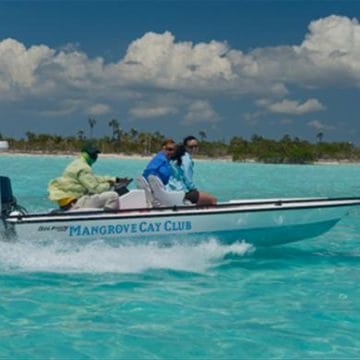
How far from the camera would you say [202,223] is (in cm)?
959

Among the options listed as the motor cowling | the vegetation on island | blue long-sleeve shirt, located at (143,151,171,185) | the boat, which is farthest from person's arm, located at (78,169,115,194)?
the vegetation on island

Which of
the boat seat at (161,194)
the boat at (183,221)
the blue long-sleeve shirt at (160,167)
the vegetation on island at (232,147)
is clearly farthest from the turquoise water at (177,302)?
the vegetation on island at (232,147)

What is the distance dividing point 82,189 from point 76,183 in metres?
0.13

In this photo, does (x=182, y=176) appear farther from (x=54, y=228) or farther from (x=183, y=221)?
(x=54, y=228)

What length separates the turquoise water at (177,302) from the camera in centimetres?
613

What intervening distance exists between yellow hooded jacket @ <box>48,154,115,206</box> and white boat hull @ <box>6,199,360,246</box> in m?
0.40

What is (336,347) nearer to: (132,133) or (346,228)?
(346,228)

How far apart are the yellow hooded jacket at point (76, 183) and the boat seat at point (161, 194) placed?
0.63 m

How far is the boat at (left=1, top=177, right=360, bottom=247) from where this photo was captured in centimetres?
923

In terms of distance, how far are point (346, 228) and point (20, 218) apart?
28.9 ft

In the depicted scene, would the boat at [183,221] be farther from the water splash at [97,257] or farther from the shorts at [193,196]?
the shorts at [193,196]

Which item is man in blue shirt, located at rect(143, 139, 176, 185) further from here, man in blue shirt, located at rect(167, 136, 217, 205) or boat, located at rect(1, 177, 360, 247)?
boat, located at rect(1, 177, 360, 247)

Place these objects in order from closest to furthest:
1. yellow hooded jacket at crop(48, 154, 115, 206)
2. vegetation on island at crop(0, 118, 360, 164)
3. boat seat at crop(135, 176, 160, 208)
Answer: yellow hooded jacket at crop(48, 154, 115, 206) → boat seat at crop(135, 176, 160, 208) → vegetation on island at crop(0, 118, 360, 164)

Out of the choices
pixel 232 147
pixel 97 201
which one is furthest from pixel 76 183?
pixel 232 147
